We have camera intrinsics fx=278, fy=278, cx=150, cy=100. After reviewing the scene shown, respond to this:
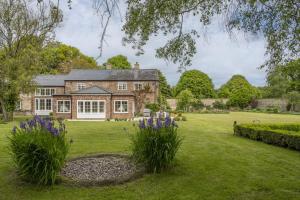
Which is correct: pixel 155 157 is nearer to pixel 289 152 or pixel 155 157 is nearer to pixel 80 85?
pixel 289 152

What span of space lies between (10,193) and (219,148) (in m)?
7.74

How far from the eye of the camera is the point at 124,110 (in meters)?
31.5

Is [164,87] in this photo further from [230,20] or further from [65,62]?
[230,20]

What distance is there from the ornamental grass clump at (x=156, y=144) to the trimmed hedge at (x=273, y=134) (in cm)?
678

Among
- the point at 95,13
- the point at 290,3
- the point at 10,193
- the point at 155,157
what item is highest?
the point at 290,3

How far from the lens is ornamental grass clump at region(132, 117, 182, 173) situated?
679 centimetres

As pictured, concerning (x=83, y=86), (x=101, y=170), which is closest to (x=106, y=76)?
(x=83, y=86)

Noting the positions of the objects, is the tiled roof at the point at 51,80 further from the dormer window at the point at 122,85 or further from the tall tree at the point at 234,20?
the tall tree at the point at 234,20

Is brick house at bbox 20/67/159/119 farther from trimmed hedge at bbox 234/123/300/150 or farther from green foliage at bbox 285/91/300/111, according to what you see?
green foliage at bbox 285/91/300/111

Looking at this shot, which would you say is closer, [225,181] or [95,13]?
[95,13]

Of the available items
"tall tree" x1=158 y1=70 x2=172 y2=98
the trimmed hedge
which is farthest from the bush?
the trimmed hedge

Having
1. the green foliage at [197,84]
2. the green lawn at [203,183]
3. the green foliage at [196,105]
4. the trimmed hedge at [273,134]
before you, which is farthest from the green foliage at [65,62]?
the green lawn at [203,183]

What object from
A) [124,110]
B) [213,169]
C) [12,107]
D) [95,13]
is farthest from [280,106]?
[95,13]

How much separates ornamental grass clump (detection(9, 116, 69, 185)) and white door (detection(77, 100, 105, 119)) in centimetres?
2470
